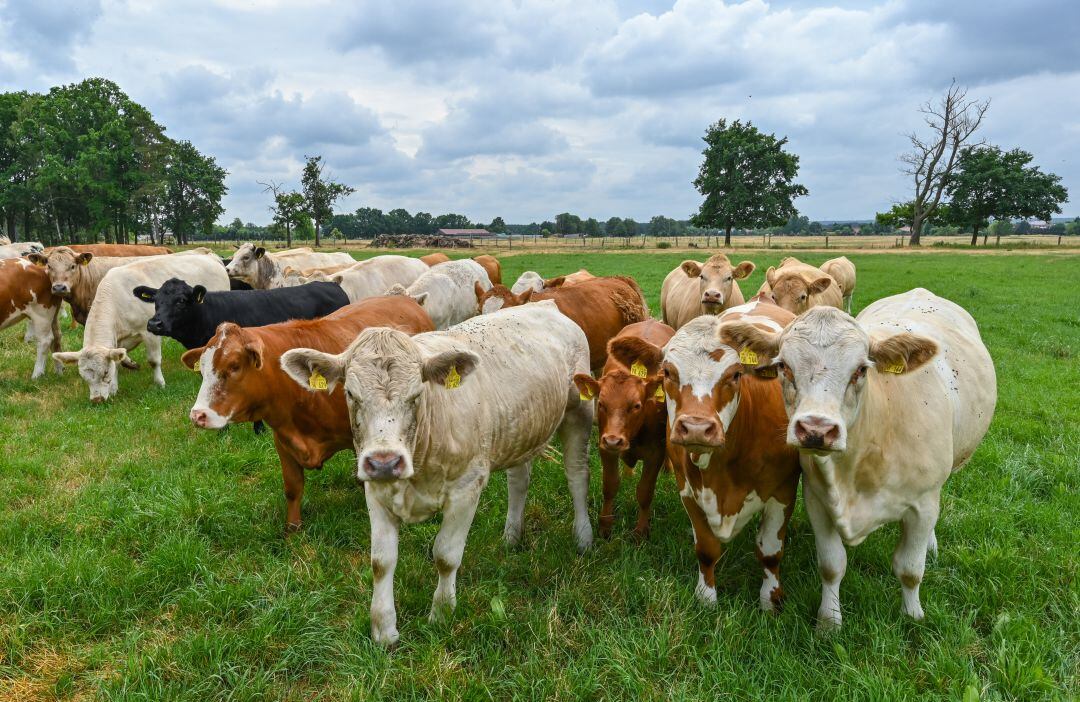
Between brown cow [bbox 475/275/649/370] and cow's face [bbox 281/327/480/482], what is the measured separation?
4099 mm

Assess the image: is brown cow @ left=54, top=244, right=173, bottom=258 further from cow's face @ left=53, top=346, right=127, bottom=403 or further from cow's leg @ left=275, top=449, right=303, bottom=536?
cow's leg @ left=275, top=449, right=303, bottom=536

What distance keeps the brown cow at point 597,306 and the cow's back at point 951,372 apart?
340cm

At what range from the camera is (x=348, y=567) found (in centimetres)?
411

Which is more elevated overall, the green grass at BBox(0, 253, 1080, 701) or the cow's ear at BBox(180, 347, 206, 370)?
the cow's ear at BBox(180, 347, 206, 370)

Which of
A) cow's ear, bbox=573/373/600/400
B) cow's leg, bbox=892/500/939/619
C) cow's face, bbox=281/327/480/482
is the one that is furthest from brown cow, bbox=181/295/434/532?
cow's leg, bbox=892/500/939/619

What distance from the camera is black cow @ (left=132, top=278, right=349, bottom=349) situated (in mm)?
7406

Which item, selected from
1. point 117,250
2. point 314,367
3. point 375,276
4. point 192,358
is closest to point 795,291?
point 314,367

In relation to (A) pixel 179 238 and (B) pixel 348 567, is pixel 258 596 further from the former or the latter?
(A) pixel 179 238

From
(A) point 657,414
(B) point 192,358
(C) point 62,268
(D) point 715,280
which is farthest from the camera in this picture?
(C) point 62,268

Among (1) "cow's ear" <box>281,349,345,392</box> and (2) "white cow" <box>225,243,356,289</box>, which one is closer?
(1) "cow's ear" <box>281,349,345,392</box>

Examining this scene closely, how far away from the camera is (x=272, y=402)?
4.67m

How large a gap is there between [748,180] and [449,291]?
5425cm

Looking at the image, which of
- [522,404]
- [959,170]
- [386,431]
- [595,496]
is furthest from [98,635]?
[959,170]

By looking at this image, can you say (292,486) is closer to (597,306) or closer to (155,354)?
(597,306)
